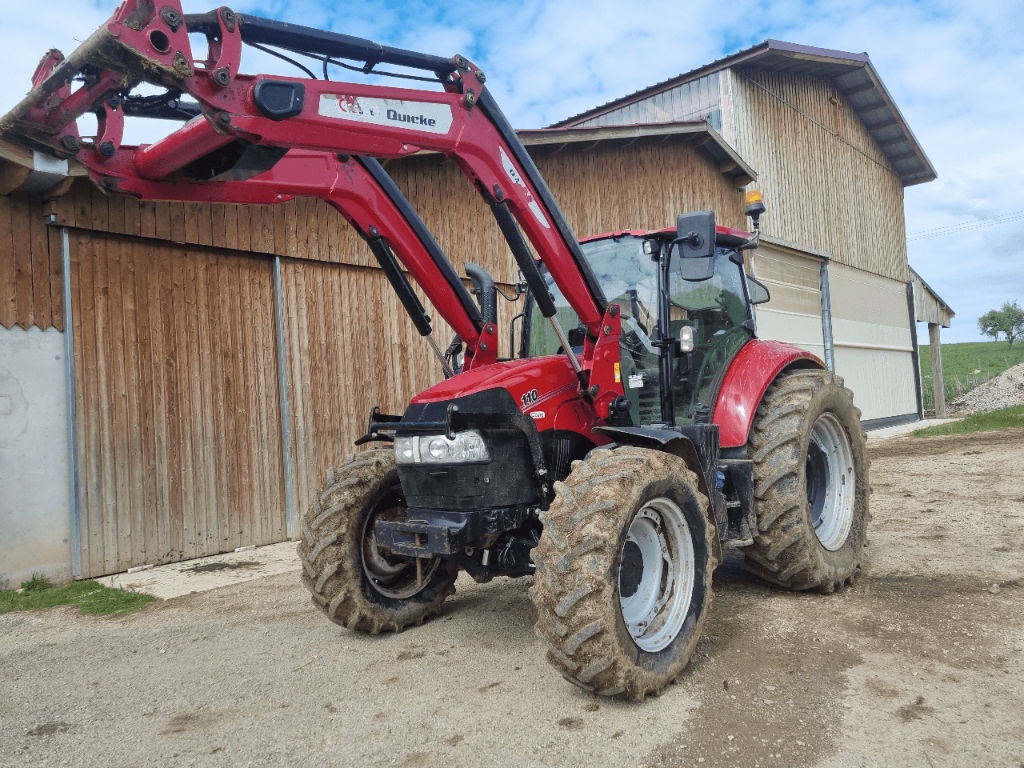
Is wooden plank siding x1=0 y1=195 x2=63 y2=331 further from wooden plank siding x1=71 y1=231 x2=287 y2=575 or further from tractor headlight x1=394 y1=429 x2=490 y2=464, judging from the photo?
→ tractor headlight x1=394 y1=429 x2=490 y2=464

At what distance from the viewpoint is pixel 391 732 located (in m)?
3.14

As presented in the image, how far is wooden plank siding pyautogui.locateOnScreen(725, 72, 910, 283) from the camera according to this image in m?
15.3

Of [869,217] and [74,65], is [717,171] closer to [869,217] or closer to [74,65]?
[869,217]

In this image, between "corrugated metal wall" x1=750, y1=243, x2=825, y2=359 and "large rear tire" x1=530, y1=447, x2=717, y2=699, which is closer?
"large rear tire" x1=530, y1=447, x2=717, y2=699

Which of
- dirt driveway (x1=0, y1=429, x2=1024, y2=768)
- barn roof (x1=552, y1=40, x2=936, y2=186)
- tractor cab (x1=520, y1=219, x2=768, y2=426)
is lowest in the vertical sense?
dirt driveway (x1=0, y1=429, x2=1024, y2=768)

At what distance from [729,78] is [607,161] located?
15.5 ft

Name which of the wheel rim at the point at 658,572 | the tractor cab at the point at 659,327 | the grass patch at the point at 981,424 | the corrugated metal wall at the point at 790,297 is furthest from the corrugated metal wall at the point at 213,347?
the grass patch at the point at 981,424

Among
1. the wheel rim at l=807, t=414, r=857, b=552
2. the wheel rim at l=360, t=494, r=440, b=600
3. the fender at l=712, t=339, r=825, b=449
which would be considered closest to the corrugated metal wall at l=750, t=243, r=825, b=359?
the wheel rim at l=807, t=414, r=857, b=552

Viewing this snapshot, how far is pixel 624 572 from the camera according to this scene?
11.8 ft

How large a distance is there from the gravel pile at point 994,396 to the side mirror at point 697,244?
22.8 meters

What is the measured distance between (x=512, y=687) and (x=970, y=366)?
164 feet

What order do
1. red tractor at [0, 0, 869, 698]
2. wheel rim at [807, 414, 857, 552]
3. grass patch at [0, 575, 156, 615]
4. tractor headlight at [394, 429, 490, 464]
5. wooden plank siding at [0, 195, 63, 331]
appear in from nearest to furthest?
red tractor at [0, 0, 869, 698]
tractor headlight at [394, 429, 490, 464]
wheel rim at [807, 414, 857, 552]
grass patch at [0, 575, 156, 615]
wooden plank siding at [0, 195, 63, 331]

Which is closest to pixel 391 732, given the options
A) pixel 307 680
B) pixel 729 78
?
pixel 307 680

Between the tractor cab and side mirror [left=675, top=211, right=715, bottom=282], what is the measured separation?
0.13 metres
